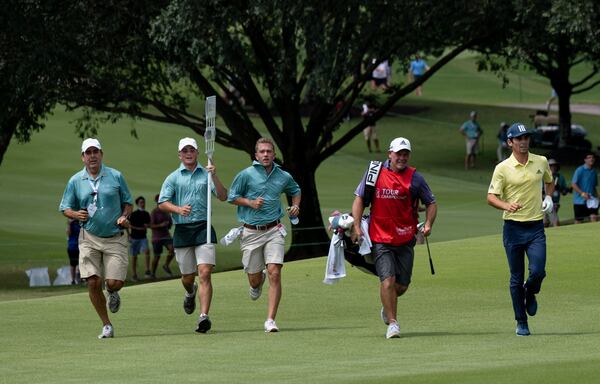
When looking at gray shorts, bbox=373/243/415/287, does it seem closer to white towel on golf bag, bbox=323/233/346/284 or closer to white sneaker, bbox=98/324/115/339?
white towel on golf bag, bbox=323/233/346/284

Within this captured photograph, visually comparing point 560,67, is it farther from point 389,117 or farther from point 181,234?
point 181,234

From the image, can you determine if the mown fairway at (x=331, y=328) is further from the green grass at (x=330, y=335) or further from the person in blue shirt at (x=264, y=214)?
the person in blue shirt at (x=264, y=214)

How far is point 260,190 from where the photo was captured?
16406 mm

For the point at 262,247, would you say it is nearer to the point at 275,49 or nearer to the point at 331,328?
the point at 331,328

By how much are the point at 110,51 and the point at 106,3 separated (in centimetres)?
100

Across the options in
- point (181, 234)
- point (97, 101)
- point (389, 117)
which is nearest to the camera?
point (181, 234)

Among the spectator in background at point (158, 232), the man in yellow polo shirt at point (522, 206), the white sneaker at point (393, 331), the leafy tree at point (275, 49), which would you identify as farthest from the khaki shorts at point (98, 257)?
the spectator in background at point (158, 232)

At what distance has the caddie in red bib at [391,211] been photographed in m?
15.3

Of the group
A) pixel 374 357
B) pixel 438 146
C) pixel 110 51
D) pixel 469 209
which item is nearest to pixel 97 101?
pixel 110 51

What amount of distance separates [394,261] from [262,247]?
169 cm

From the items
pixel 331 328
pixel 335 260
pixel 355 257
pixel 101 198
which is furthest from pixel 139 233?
pixel 355 257

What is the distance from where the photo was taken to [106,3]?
101ft

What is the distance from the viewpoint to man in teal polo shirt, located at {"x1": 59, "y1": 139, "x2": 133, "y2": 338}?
1605 cm

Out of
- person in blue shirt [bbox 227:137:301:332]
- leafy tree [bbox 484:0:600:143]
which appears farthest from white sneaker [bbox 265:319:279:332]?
leafy tree [bbox 484:0:600:143]
